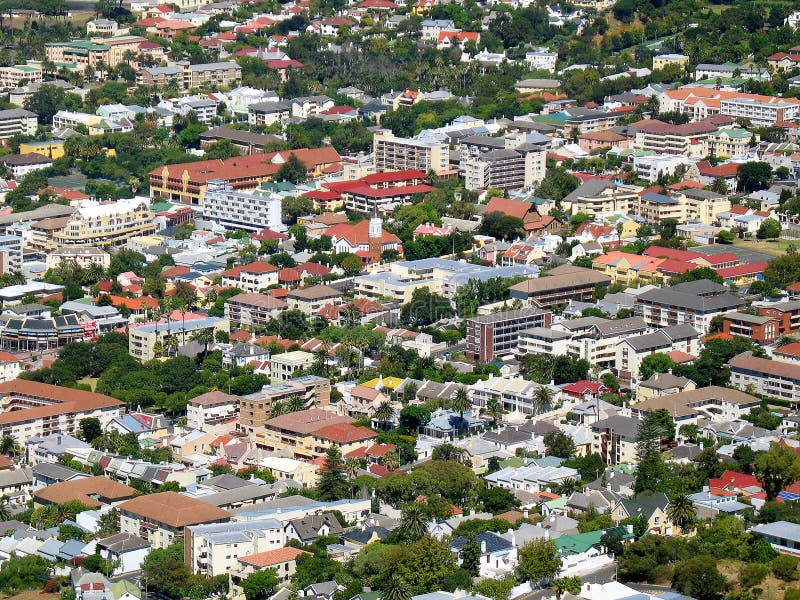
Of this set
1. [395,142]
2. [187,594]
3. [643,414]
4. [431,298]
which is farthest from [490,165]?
[187,594]

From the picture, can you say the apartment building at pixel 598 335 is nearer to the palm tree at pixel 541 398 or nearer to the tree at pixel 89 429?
the palm tree at pixel 541 398

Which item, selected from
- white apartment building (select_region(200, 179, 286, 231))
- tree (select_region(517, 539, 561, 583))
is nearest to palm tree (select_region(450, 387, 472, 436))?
tree (select_region(517, 539, 561, 583))

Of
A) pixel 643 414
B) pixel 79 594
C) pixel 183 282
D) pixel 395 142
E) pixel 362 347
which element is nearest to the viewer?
pixel 79 594

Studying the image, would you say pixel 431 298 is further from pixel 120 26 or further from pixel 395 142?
pixel 120 26

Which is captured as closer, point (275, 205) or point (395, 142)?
point (275, 205)

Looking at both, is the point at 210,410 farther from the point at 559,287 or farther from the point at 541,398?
the point at 559,287
